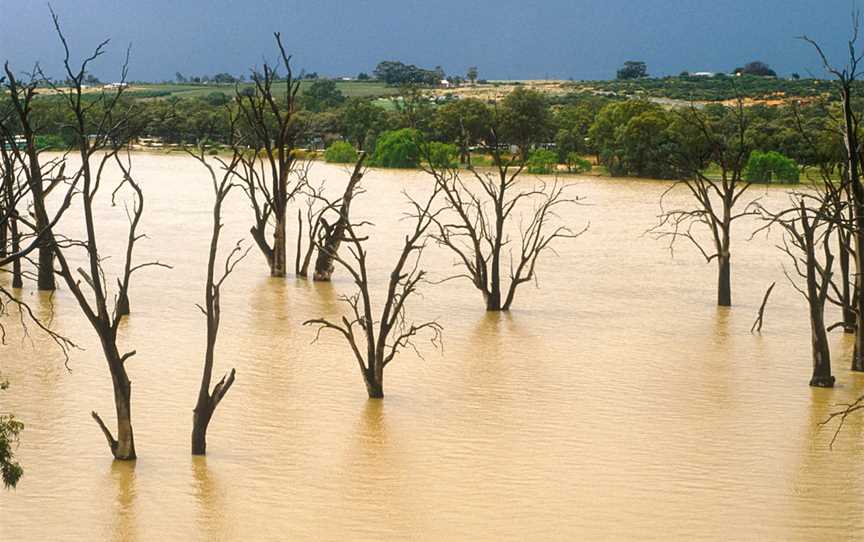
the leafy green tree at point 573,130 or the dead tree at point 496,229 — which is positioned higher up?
the leafy green tree at point 573,130

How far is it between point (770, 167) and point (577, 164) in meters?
10.1

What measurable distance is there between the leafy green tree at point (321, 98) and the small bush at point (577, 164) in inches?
1025

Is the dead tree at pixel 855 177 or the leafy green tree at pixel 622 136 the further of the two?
the leafy green tree at pixel 622 136

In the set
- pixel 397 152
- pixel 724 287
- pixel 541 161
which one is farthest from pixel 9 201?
pixel 397 152

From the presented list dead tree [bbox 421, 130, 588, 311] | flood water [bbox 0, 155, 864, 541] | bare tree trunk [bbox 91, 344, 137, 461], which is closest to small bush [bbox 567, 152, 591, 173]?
dead tree [bbox 421, 130, 588, 311]

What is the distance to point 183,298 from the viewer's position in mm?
23344

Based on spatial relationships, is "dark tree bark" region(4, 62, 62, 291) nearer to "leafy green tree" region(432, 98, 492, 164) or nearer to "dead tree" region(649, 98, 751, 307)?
"dead tree" region(649, 98, 751, 307)

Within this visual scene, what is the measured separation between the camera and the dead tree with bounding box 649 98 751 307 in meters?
21.5

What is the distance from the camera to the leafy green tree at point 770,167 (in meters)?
49.8

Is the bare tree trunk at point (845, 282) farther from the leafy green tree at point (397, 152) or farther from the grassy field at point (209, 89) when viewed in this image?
the grassy field at point (209, 89)

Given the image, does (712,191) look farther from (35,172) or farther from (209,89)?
(209,89)

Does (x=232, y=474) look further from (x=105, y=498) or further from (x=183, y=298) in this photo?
(x=183, y=298)

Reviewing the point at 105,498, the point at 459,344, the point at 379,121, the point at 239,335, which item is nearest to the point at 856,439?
the point at 459,344

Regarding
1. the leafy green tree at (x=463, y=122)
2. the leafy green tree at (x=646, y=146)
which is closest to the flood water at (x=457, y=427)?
the leafy green tree at (x=646, y=146)
